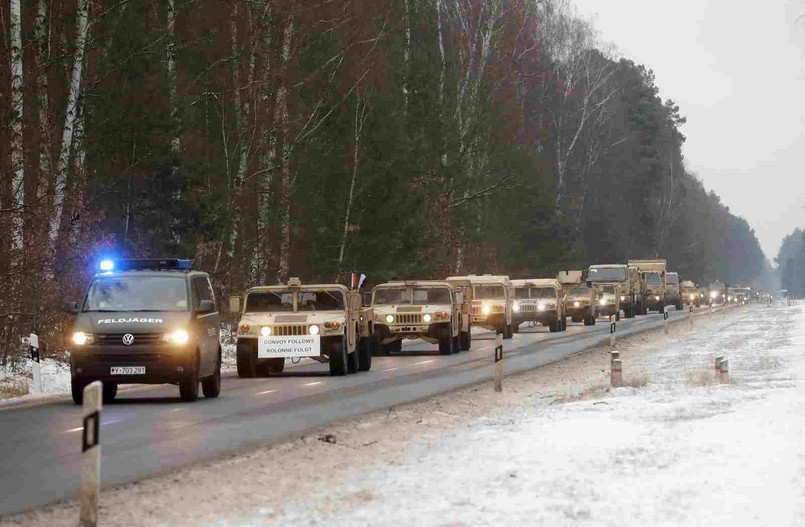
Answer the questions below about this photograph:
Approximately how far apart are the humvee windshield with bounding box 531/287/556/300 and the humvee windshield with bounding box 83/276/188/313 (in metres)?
34.6

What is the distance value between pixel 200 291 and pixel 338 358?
20.7 feet

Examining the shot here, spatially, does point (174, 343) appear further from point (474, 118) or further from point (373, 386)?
point (474, 118)

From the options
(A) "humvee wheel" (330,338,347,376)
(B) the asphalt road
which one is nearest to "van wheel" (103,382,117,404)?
(B) the asphalt road

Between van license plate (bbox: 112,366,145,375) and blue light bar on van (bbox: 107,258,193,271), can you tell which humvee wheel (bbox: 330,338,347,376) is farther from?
van license plate (bbox: 112,366,145,375)

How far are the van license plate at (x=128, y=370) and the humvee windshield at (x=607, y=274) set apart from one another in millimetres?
53176

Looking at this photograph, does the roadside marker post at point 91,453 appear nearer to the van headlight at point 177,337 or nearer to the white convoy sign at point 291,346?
the van headlight at point 177,337

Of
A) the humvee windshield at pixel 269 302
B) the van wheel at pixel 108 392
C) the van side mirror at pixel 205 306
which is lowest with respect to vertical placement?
the van wheel at pixel 108 392

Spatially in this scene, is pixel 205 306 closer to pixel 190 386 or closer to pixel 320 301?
pixel 190 386

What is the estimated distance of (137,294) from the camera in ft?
72.9

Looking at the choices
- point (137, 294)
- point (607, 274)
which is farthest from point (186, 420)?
point (607, 274)

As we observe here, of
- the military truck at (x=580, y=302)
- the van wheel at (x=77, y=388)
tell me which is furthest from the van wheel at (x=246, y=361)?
the military truck at (x=580, y=302)

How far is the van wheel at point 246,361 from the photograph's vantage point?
1139 inches

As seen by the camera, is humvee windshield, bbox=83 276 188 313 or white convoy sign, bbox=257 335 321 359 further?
white convoy sign, bbox=257 335 321 359

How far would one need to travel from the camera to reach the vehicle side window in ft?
73.8
